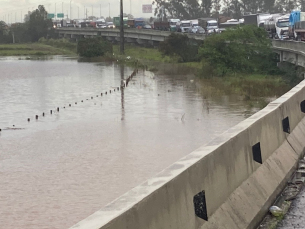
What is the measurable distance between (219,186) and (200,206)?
0.70 metres

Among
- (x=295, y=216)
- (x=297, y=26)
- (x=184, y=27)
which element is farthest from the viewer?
(x=184, y=27)

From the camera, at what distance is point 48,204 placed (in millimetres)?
12266

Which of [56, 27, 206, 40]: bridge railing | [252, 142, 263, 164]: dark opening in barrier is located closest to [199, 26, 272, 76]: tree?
[56, 27, 206, 40]: bridge railing

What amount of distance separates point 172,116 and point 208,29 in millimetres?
63854

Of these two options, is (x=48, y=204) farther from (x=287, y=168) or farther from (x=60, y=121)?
(x=60, y=121)

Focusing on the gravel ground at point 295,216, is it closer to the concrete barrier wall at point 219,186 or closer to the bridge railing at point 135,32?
the concrete barrier wall at point 219,186

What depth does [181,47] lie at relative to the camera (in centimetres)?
7175

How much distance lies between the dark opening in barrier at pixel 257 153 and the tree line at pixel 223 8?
468ft

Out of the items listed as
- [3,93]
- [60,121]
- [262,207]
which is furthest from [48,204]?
[3,93]

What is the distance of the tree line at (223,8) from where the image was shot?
151750 mm

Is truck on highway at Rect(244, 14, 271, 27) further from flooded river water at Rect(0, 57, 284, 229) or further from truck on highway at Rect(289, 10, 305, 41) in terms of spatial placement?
flooded river water at Rect(0, 57, 284, 229)

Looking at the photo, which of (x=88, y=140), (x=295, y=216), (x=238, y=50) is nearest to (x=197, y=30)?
(x=238, y=50)

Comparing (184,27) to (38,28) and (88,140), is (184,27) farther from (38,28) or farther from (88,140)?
(38,28)

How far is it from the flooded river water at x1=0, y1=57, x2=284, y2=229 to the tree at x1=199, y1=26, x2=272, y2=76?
21.6 ft
